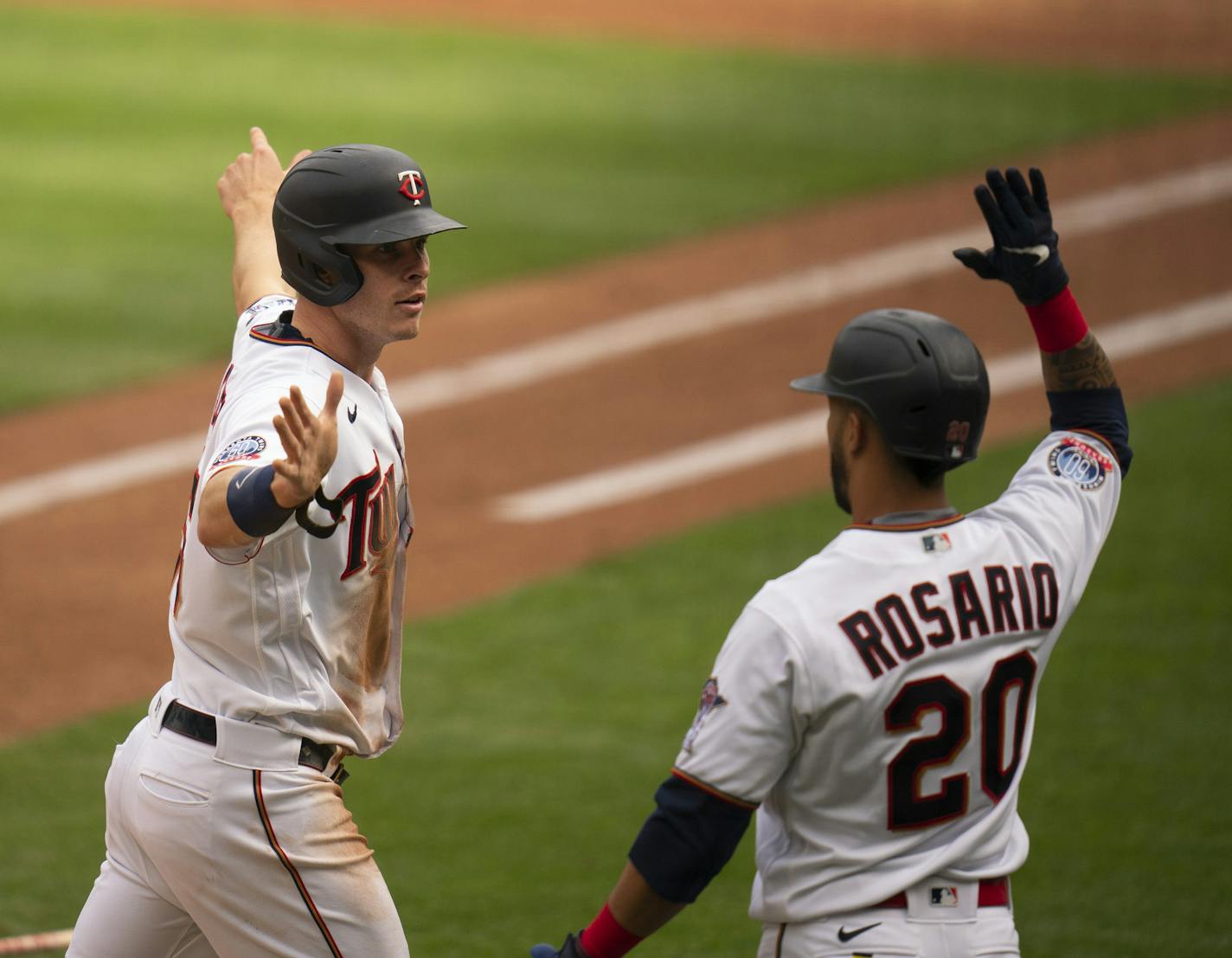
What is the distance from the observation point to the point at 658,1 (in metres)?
19.3

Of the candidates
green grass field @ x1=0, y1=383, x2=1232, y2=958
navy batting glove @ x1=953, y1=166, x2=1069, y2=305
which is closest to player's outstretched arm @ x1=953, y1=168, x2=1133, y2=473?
navy batting glove @ x1=953, y1=166, x2=1069, y2=305

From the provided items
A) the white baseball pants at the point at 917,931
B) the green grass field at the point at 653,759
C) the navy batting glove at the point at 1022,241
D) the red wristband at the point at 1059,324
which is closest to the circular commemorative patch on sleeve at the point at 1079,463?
the red wristband at the point at 1059,324

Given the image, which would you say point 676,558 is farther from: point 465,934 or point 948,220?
point 948,220

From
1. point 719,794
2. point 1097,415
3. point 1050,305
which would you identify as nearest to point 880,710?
point 719,794

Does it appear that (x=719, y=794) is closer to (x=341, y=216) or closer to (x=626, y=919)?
(x=626, y=919)

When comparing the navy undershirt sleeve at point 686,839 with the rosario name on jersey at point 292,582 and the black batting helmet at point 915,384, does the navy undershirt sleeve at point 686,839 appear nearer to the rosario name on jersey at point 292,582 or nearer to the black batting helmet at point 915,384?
the black batting helmet at point 915,384

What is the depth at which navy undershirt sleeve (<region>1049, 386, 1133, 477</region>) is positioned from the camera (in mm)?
3439

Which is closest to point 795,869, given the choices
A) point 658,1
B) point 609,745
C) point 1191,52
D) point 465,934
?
point 465,934

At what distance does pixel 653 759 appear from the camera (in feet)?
21.0

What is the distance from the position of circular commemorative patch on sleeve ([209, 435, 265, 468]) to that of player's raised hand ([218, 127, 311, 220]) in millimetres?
1102

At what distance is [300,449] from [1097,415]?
1.51m

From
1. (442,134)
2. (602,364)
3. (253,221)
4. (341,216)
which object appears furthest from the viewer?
(442,134)

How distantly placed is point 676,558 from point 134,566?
2.44m

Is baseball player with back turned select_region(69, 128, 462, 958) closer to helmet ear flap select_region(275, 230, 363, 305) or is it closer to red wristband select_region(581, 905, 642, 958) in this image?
helmet ear flap select_region(275, 230, 363, 305)
